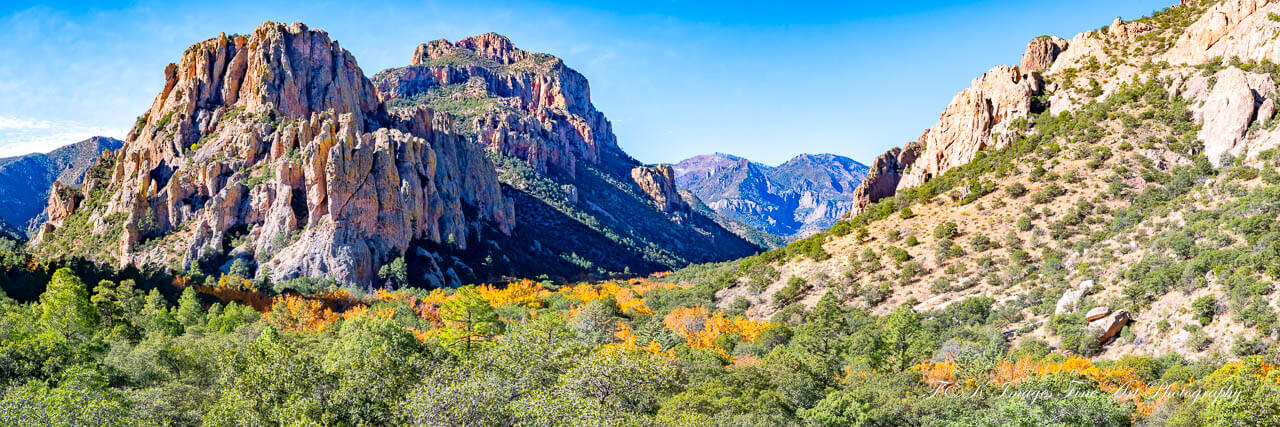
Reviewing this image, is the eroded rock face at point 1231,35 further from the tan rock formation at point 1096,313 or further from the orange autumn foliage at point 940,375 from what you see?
the orange autumn foliage at point 940,375

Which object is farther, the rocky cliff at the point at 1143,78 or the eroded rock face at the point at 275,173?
the eroded rock face at the point at 275,173

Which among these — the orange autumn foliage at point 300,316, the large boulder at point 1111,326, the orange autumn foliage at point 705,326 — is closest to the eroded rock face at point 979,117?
the orange autumn foliage at point 705,326

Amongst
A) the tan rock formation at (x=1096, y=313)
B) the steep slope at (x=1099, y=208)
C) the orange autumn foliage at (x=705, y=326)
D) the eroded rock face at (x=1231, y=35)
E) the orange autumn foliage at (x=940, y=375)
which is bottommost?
the orange autumn foliage at (x=940, y=375)

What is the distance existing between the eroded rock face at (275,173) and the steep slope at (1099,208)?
54.6 metres

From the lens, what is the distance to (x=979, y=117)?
244ft

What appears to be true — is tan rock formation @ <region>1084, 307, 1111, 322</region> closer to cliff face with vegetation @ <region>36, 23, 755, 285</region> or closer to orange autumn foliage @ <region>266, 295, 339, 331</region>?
orange autumn foliage @ <region>266, 295, 339, 331</region>

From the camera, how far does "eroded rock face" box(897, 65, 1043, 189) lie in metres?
72.0

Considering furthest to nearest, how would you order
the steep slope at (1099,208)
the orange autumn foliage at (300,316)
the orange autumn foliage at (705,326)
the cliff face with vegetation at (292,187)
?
the cliff face with vegetation at (292,187)
the orange autumn foliage at (300,316)
the orange autumn foliage at (705,326)
the steep slope at (1099,208)

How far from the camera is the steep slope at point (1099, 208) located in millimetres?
40188

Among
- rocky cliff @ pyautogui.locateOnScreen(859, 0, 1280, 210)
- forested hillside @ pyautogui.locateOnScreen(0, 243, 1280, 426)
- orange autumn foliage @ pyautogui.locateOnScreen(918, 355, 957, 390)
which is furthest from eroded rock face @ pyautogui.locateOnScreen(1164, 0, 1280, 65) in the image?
orange autumn foliage @ pyautogui.locateOnScreen(918, 355, 957, 390)

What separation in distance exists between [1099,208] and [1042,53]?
3221 centimetres

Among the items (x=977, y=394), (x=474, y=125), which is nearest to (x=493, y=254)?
(x=474, y=125)

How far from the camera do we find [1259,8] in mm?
60656

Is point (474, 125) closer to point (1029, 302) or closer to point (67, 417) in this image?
point (1029, 302)
